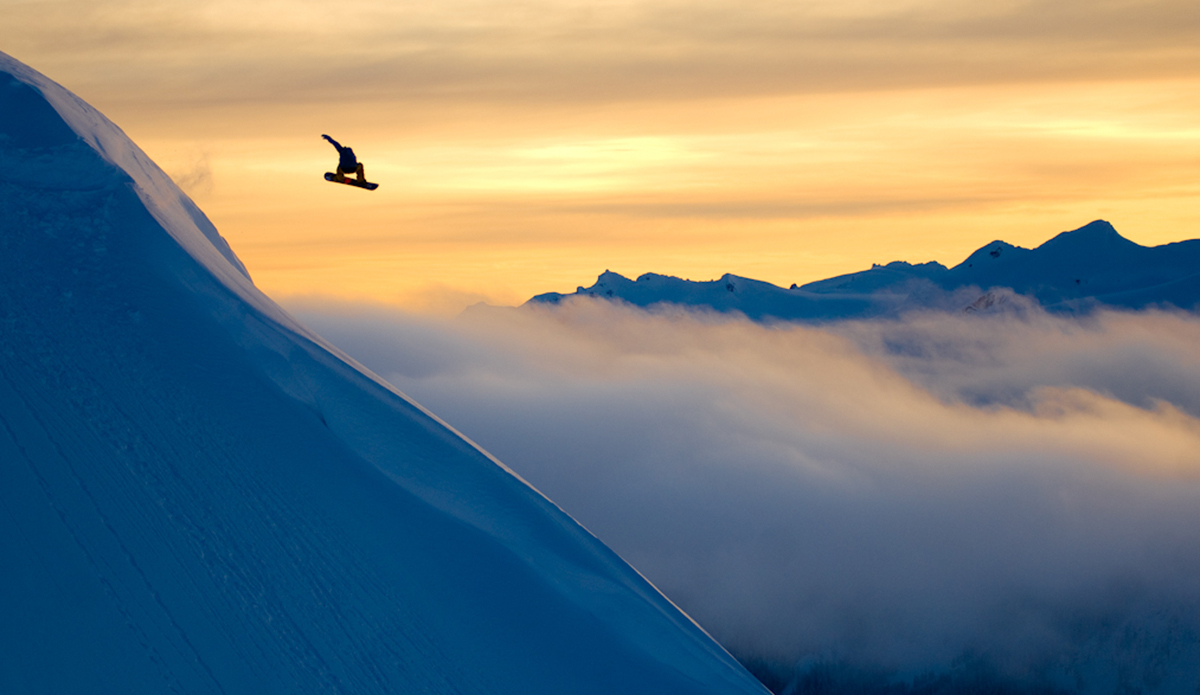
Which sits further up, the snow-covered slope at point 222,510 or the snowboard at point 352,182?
the snowboard at point 352,182

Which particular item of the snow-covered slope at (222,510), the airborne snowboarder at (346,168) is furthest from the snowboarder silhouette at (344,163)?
the snow-covered slope at (222,510)

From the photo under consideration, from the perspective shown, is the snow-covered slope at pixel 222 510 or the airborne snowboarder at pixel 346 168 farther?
the airborne snowboarder at pixel 346 168

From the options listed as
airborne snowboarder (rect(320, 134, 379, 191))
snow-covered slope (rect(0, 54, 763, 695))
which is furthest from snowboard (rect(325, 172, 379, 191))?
snow-covered slope (rect(0, 54, 763, 695))

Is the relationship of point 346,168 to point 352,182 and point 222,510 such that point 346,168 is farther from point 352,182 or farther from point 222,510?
point 222,510

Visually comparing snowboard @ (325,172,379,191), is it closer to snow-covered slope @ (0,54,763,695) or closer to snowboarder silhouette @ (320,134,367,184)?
snowboarder silhouette @ (320,134,367,184)

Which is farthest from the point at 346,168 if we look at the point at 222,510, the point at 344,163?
the point at 222,510

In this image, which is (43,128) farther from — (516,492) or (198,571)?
(516,492)

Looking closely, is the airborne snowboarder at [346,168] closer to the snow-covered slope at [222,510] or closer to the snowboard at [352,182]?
the snowboard at [352,182]
